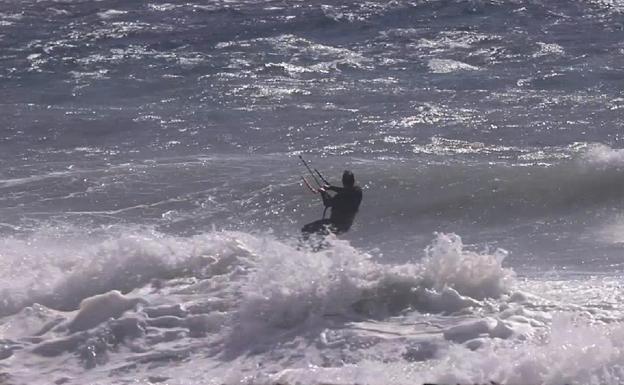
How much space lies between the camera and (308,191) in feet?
51.6

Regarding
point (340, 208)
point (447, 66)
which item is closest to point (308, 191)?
point (340, 208)

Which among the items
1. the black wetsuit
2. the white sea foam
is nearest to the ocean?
the white sea foam

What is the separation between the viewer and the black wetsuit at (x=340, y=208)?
38.4ft

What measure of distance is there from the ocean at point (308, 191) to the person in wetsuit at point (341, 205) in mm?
341

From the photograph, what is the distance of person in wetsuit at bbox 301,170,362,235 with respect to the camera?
11703 mm

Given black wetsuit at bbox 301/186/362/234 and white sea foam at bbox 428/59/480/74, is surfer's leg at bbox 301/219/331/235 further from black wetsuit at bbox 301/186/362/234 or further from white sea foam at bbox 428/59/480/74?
white sea foam at bbox 428/59/480/74

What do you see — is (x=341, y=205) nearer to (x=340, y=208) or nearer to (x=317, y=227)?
(x=340, y=208)

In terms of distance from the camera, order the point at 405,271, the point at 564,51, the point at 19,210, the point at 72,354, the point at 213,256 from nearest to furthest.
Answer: the point at 72,354, the point at 405,271, the point at 213,256, the point at 19,210, the point at 564,51

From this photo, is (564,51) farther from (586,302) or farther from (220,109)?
(586,302)

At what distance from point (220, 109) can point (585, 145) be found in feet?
21.3

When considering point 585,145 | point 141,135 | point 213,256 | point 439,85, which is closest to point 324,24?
point 439,85

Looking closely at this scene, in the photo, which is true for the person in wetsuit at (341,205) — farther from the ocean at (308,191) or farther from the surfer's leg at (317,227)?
the ocean at (308,191)

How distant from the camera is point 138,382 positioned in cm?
888

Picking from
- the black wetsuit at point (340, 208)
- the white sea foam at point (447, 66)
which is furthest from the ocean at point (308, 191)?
the black wetsuit at point (340, 208)
